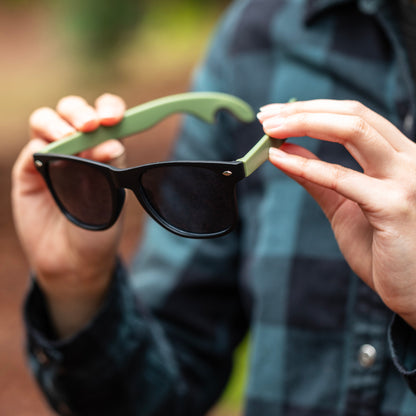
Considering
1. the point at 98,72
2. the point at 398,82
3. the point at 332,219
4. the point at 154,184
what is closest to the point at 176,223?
the point at 154,184

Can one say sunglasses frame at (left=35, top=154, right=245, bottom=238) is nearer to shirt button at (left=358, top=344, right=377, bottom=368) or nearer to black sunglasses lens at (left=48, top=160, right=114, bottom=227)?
black sunglasses lens at (left=48, top=160, right=114, bottom=227)

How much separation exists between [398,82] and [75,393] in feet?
3.71

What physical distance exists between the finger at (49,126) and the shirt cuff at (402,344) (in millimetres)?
733

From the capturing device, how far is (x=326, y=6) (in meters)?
1.41

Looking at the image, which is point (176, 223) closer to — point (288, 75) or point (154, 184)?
point (154, 184)

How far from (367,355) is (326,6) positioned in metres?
0.87

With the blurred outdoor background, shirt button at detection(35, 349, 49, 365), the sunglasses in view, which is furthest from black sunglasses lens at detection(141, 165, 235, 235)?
the blurred outdoor background

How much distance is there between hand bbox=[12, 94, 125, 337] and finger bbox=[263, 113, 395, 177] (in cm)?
42

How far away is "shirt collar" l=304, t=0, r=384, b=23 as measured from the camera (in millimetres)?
1352

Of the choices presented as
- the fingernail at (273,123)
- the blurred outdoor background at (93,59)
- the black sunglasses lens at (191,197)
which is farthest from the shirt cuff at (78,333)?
the blurred outdoor background at (93,59)

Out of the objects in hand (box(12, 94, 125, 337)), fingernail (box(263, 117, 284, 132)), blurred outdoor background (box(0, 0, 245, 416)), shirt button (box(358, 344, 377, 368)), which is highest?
fingernail (box(263, 117, 284, 132))

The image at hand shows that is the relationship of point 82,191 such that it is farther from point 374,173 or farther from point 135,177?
point 374,173

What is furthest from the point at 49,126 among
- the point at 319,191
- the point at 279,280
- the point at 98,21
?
the point at 98,21

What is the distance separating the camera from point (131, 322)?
4.88 feet
